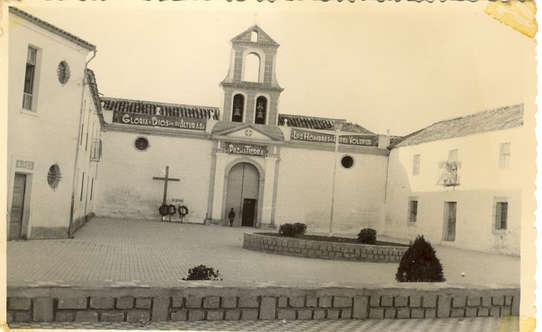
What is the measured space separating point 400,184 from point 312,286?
2863 mm

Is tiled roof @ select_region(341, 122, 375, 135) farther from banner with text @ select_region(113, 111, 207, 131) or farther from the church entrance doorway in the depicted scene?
banner with text @ select_region(113, 111, 207, 131)

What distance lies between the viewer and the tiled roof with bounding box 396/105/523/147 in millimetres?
7254

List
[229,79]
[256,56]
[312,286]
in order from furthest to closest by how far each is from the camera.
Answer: [229,79], [256,56], [312,286]

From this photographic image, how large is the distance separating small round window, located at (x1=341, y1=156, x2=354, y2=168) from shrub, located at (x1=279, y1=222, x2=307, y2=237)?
42.4 inches

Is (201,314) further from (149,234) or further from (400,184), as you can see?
(400,184)

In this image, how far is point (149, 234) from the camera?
28.6ft

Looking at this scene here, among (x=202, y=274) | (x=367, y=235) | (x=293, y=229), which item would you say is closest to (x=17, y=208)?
(x=202, y=274)

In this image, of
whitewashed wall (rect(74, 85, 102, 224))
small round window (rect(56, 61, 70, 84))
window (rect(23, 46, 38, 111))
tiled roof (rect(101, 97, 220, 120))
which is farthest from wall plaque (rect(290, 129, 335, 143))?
window (rect(23, 46, 38, 111))

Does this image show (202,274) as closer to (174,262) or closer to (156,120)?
(174,262)

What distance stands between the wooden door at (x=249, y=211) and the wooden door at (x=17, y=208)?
324cm

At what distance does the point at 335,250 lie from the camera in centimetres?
882

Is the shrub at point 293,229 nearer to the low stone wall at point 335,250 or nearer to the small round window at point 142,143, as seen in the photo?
the low stone wall at point 335,250

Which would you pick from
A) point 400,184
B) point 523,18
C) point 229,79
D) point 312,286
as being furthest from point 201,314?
point 523,18

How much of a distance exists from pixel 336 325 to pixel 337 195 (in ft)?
7.61
